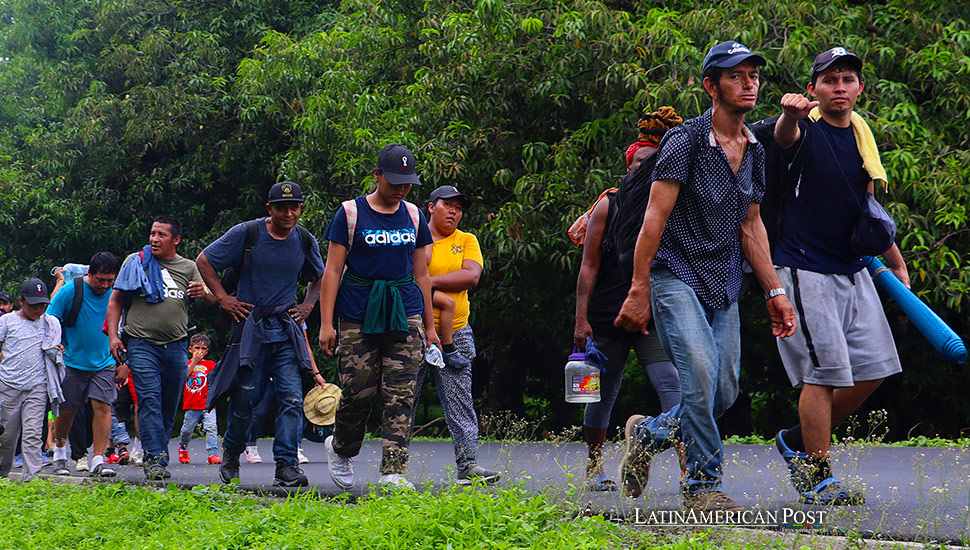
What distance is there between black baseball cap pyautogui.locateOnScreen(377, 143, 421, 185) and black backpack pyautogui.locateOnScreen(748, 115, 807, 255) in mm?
2115

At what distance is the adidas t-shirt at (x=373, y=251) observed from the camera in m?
6.69

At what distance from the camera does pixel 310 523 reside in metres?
5.34

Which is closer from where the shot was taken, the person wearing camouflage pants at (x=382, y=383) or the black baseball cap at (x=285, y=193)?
the person wearing camouflage pants at (x=382, y=383)

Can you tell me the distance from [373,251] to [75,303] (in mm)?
4258

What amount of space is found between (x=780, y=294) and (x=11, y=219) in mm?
18796

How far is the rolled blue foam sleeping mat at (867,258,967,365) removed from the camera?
505cm

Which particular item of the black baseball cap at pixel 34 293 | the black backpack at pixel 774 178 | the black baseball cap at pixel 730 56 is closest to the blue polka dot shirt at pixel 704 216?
the black baseball cap at pixel 730 56

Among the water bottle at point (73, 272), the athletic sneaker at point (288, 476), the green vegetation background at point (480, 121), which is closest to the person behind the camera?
the athletic sneaker at point (288, 476)

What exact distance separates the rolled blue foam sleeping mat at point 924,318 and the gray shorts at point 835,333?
0.39 ft

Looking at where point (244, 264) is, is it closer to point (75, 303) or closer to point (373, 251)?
point (373, 251)

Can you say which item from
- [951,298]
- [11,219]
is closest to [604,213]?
[951,298]

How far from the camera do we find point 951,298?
37.3 feet

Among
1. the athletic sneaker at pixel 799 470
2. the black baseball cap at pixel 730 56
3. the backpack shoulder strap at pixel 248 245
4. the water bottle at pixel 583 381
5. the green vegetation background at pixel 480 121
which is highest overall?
the green vegetation background at pixel 480 121

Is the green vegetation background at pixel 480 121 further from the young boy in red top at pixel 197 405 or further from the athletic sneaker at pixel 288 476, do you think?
the athletic sneaker at pixel 288 476
